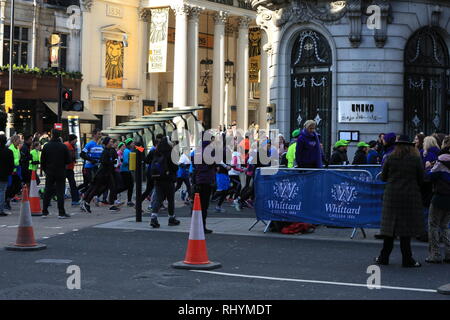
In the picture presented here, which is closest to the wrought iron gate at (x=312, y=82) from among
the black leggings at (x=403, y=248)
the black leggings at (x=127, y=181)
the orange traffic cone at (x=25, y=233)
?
the black leggings at (x=127, y=181)

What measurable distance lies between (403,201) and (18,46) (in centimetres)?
3912

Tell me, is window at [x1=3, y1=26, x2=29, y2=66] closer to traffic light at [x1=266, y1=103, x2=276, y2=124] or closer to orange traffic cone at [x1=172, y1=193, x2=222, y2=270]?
traffic light at [x1=266, y1=103, x2=276, y2=124]

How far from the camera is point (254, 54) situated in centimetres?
Answer: 6362

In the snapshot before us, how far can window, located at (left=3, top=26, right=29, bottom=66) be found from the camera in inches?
1795

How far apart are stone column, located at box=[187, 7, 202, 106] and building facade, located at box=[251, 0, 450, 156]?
107 ft

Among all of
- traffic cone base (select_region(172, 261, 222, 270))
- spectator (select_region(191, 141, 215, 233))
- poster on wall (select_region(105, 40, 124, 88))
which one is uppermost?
poster on wall (select_region(105, 40, 124, 88))

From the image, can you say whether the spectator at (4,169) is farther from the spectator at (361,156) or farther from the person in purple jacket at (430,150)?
the person in purple jacket at (430,150)

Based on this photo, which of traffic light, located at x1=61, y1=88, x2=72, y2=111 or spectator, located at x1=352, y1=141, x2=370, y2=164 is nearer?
spectator, located at x1=352, y1=141, x2=370, y2=164

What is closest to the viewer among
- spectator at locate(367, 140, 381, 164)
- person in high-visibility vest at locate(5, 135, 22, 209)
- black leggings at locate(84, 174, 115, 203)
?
spectator at locate(367, 140, 381, 164)

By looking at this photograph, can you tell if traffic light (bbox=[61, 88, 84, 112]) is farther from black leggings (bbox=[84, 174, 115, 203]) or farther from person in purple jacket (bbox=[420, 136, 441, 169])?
person in purple jacket (bbox=[420, 136, 441, 169])

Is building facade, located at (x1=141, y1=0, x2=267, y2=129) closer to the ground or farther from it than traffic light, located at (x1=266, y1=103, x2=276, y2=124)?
farther from it

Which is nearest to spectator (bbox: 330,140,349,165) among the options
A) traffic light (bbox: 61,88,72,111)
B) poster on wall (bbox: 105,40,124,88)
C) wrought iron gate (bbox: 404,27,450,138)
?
wrought iron gate (bbox: 404,27,450,138)

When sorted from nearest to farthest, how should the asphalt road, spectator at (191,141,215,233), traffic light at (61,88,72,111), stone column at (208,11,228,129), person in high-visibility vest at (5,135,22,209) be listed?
the asphalt road, spectator at (191,141,215,233), person in high-visibility vest at (5,135,22,209), traffic light at (61,88,72,111), stone column at (208,11,228,129)

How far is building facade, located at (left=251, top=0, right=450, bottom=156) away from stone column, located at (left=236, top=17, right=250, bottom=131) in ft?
126
